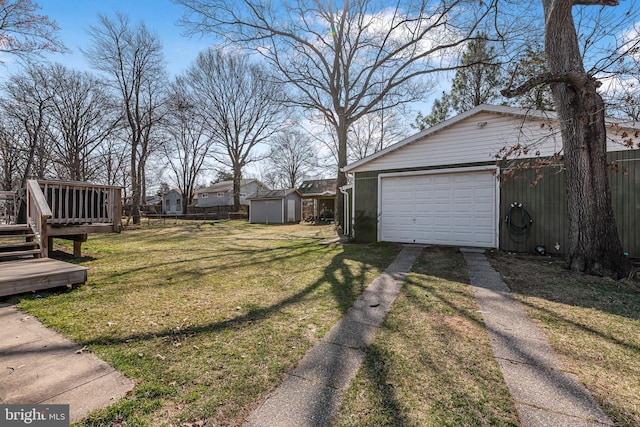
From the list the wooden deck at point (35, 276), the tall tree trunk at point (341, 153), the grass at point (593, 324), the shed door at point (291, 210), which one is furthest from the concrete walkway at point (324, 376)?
the shed door at point (291, 210)

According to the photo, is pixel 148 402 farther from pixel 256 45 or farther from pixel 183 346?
pixel 256 45

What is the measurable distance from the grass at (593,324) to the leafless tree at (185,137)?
21742 mm

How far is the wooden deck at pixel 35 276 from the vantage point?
3.47m

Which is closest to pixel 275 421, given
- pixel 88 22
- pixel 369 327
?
pixel 369 327

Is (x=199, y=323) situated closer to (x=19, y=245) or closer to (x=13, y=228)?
(x=19, y=245)

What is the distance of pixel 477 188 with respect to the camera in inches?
300

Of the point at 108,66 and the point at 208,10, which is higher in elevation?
the point at 108,66

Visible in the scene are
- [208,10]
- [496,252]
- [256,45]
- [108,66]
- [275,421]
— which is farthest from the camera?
[108,66]

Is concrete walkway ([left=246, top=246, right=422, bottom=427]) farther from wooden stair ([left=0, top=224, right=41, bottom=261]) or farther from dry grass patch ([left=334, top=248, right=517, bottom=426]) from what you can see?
wooden stair ([left=0, top=224, right=41, bottom=261])

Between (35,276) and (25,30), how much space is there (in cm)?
881

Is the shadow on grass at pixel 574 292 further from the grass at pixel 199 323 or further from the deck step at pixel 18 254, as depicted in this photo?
the deck step at pixel 18 254

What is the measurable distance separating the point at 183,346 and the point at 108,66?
2255 cm

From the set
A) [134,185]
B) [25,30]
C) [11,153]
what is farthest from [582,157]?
[11,153]

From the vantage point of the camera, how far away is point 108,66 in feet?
59.2
